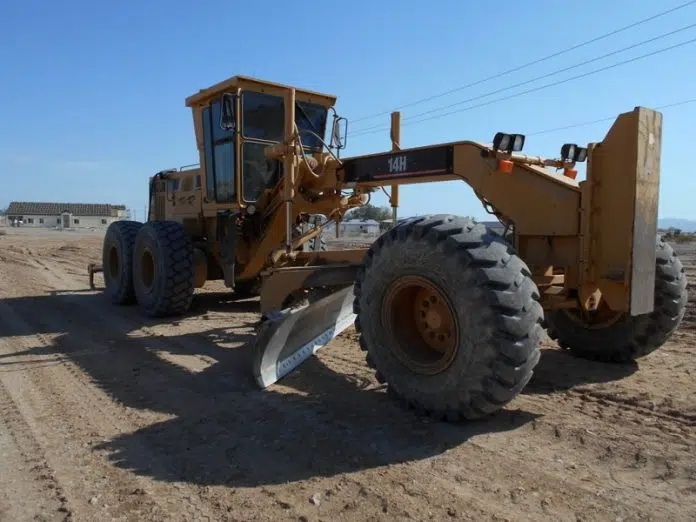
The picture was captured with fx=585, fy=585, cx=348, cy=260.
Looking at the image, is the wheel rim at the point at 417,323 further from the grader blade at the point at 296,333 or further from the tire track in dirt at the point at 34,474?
the tire track in dirt at the point at 34,474

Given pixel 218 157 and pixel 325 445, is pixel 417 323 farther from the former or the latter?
pixel 218 157

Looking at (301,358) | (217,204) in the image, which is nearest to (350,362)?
(301,358)

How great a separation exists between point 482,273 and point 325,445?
145cm

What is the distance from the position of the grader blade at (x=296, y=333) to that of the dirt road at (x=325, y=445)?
157 mm

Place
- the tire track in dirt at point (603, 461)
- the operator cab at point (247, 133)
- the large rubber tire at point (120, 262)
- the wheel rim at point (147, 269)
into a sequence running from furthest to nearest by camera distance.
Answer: the large rubber tire at point (120, 262)
the wheel rim at point (147, 269)
the operator cab at point (247, 133)
the tire track in dirt at point (603, 461)

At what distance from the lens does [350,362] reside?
566 centimetres

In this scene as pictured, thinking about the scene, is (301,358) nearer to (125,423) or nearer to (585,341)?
(125,423)

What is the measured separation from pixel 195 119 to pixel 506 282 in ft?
21.3

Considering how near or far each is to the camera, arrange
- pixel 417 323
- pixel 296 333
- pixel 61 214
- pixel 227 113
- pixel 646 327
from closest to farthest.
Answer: pixel 417 323 → pixel 646 327 → pixel 296 333 → pixel 227 113 → pixel 61 214

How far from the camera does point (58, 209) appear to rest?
90.2 metres

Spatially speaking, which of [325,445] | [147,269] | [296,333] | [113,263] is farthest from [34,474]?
[113,263]

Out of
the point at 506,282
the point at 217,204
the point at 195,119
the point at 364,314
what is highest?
the point at 195,119

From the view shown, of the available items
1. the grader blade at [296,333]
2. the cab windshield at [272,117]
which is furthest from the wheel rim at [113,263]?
the grader blade at [296,333]

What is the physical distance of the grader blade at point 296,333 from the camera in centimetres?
501
